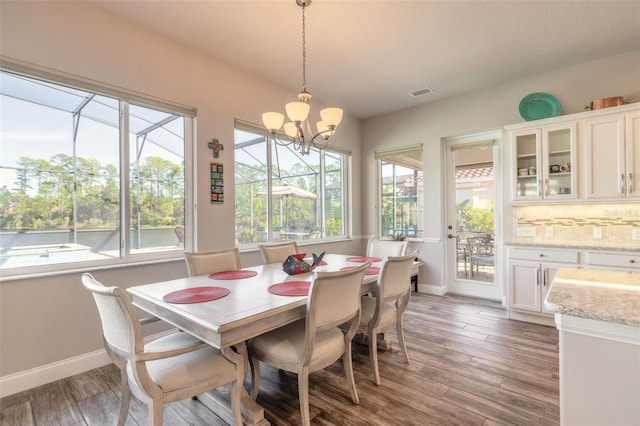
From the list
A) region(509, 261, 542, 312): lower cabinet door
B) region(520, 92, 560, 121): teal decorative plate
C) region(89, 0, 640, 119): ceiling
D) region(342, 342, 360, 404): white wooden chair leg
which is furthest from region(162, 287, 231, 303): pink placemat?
region(520, 92, 560, 121): teal decorative plate

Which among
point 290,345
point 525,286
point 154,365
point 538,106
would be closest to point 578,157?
point 538,106

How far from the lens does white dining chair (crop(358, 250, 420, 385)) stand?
216 centimetres

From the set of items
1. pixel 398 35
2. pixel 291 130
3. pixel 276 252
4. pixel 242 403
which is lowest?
pixel 242 403

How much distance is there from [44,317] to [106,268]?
50cm

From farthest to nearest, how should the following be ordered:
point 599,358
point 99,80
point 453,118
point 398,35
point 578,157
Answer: point 453,118
point 578,157
point 398,35
point 99,80
point 599,358

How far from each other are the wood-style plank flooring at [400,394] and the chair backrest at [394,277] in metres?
0.63

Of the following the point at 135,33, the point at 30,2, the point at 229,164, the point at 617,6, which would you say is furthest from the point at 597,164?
the point at 30,2

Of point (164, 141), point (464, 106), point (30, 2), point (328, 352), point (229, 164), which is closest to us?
point (328, 352)

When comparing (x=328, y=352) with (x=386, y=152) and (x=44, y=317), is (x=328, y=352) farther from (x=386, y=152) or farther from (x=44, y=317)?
(x=386, y=152)

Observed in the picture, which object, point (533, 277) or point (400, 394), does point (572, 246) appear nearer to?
point (533, 277)

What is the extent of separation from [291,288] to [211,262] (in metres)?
1.00

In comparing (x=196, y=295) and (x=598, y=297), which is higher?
(x=598, y=297)

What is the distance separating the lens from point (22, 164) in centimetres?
221

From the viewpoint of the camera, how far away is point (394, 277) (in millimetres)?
2238
